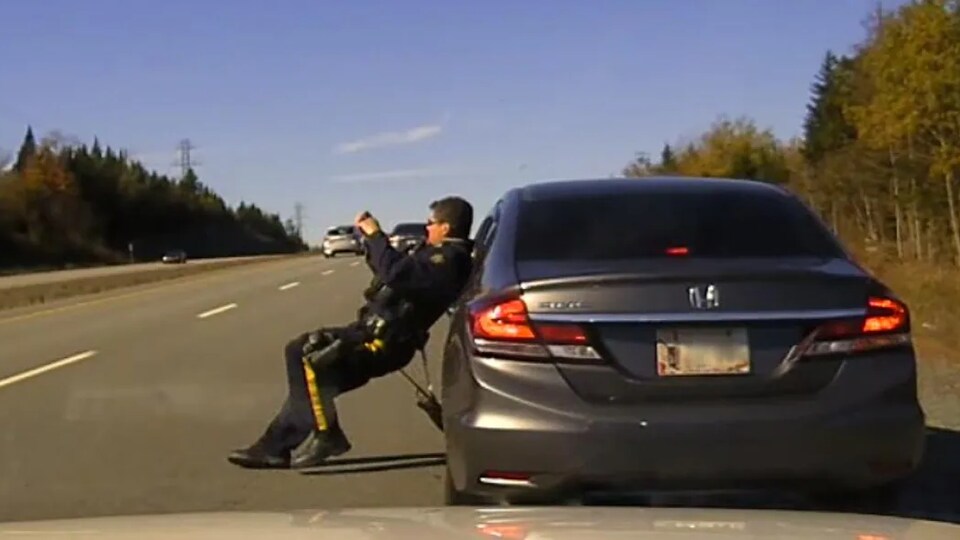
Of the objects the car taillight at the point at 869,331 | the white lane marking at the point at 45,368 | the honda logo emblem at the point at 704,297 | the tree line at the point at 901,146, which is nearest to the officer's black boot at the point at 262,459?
the honda logo emblem at the point at 704,297

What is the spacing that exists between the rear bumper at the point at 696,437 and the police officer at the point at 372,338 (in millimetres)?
2004

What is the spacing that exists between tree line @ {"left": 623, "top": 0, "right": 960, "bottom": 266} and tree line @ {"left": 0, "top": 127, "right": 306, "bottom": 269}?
43906mm

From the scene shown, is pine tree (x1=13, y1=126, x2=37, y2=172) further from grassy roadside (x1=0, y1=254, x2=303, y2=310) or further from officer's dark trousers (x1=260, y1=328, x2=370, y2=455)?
officer's dark trousers (x1=260, y1=328, x2=370, y2=455)

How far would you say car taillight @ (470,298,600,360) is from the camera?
17.9 feet

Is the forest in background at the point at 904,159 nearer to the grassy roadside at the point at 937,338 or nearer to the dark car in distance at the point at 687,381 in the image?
the grassy roadside at the point at 937,338

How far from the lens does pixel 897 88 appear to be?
46875 millimetres

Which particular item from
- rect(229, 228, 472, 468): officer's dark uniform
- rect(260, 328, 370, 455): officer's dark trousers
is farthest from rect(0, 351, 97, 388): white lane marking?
rect(260, 328, 370, 455): officer's dark trousers

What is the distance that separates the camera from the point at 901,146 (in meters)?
52.5

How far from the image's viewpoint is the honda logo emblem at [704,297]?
214 inches

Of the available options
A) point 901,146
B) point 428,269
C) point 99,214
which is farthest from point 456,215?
point 99,214

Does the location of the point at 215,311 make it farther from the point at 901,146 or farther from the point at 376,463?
the point at 901,146

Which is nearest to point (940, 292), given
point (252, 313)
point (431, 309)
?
point (252, 313)

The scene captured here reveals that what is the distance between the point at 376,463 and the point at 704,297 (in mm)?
3585

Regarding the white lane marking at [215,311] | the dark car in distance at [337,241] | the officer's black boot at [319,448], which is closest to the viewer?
the officer's black boot at [319,448]
